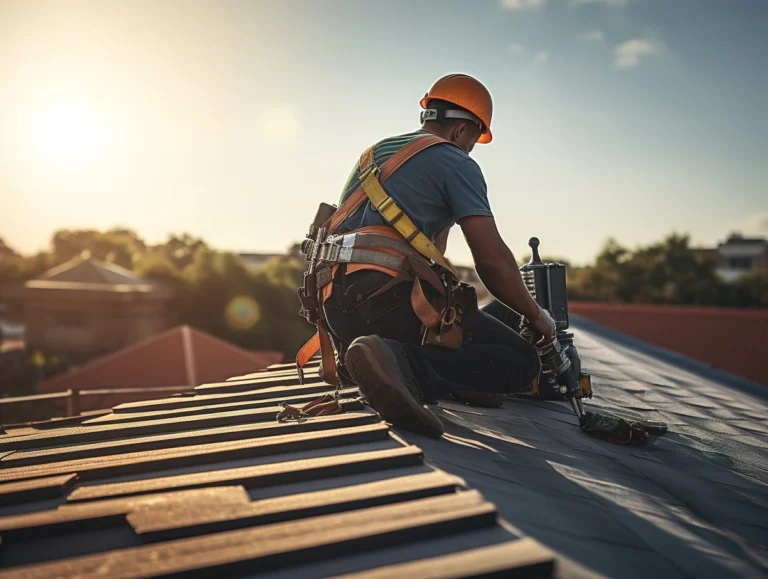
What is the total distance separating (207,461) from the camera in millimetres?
2348

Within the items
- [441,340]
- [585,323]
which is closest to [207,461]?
[441,340]

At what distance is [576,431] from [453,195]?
5.17ft

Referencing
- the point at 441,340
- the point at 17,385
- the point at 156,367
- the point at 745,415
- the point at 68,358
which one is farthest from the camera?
the point at 68,358

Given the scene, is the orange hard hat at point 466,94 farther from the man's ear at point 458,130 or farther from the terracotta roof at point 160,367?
the terracotta roof at point 160,367

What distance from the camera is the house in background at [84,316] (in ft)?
100

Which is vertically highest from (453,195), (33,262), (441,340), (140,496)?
(33,262)

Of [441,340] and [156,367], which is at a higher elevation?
[441,340]

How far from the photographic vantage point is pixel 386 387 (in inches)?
105

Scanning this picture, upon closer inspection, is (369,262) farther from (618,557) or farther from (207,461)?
(618,557)

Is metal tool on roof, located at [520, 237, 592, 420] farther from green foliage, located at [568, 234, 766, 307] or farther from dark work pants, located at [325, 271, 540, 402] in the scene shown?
green foliage, located at [568, 234, 766, 307]

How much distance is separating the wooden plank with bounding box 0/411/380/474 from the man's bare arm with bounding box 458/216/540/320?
895 mm

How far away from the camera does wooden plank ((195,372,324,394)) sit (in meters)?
4.28

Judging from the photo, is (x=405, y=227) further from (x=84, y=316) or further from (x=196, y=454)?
(x=84, y=316)

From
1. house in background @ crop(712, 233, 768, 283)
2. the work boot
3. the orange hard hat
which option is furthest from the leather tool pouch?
house in background @ crop(712, 233, 768, 283)
